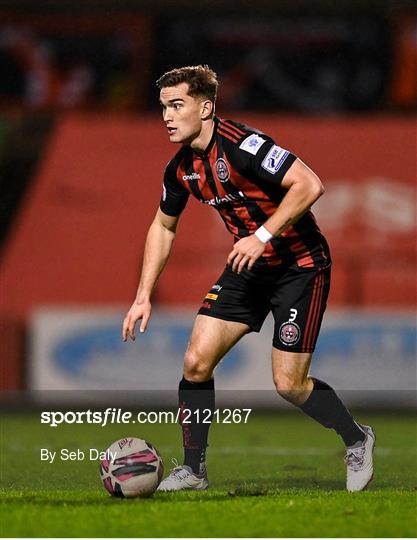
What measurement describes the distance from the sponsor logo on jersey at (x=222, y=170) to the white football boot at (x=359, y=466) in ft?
5.66

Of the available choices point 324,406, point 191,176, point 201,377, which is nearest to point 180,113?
point 191,176

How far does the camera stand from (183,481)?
6953 millimetres

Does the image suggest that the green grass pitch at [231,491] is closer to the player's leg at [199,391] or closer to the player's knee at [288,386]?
the player's leg at [199,391]

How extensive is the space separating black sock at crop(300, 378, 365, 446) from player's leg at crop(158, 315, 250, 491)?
544 mm

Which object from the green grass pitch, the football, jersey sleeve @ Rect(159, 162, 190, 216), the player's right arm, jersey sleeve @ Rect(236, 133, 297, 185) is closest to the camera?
the green grass pitch

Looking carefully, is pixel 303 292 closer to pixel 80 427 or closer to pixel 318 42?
pixel 80 427

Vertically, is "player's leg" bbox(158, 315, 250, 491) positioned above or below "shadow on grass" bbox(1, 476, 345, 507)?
above

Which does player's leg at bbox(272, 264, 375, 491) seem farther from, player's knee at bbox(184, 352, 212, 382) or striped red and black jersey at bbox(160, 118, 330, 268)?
player's knee at bbox(184, 352, 212, 382)

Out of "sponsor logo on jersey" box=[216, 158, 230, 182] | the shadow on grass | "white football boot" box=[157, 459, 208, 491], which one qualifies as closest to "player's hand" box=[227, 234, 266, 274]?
"sponsor logo on jersey" box=[216, 158, 230, 182]

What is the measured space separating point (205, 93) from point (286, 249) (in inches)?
38.6

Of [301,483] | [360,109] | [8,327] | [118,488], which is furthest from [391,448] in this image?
[360,109]

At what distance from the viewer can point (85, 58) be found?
798 inches

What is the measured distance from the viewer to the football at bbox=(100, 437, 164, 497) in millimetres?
6340

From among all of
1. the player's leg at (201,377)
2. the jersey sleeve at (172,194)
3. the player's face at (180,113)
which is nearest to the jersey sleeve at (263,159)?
the player's face at (180,113)
